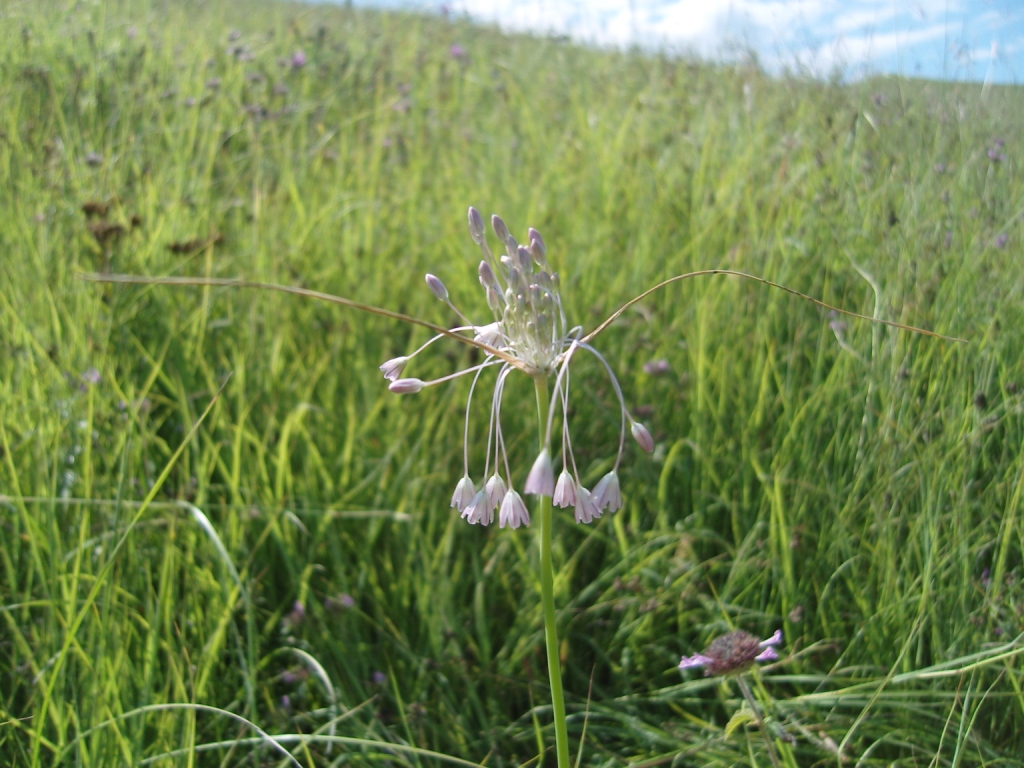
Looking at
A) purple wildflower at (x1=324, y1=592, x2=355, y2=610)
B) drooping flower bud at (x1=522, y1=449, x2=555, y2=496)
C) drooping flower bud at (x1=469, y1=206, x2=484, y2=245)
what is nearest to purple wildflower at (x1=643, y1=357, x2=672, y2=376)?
purple wildflower at (x1=324, y1=592, x2=355, y2=610)

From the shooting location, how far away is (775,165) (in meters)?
3.16

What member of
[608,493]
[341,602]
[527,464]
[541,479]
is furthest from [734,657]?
[527,464]

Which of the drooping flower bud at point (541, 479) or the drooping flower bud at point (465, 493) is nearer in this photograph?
the drooping flower bud at point (541, 479)

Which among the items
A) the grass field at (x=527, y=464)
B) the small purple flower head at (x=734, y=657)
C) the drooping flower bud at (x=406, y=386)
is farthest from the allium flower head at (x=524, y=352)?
the grass field at (x=527, y=464)

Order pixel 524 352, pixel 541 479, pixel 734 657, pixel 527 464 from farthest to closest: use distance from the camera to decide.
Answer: pixel 527 464, pixel 734 657, pixel 524 352, pixel 541 479

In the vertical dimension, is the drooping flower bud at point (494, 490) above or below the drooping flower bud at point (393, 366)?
below

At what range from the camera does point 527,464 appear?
215cm

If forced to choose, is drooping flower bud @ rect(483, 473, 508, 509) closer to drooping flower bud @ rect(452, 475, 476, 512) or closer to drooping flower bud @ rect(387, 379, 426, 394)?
drooping flower bud @ rect(452, 475, 476, 512)

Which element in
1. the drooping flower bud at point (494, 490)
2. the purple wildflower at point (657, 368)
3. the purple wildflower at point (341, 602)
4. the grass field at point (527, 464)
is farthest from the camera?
the purple wildflower at point (657, 368)

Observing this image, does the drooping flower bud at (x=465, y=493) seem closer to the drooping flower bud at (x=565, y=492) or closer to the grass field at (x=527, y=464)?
the drooping flower bud at (x=565, y=492)

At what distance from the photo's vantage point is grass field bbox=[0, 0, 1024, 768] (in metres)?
1.48

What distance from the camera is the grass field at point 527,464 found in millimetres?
1484

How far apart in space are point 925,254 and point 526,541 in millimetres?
1288

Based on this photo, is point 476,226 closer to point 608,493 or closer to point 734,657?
point 608,493
